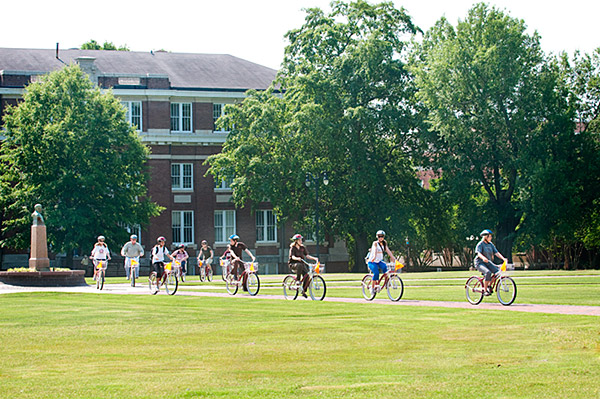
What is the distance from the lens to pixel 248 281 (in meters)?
27.3

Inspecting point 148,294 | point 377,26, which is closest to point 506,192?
point 377,26

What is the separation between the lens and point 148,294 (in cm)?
2892

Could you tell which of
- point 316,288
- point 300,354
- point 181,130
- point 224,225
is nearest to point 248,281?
point 316,288

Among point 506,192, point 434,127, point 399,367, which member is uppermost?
point 434,127

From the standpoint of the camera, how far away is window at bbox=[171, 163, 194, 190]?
64.2 meters

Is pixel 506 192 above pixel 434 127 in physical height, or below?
below

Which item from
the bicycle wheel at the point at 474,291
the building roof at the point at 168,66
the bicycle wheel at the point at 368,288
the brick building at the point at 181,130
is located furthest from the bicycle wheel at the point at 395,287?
the building roof at the point at 168,66

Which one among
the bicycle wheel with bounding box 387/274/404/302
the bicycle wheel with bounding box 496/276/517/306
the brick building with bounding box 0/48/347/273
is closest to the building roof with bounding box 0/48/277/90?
the brick building with bounding box 0/48/347/273

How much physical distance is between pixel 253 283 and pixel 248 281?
161 millimetres

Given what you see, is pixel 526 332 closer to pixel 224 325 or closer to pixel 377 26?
pixel 224 325

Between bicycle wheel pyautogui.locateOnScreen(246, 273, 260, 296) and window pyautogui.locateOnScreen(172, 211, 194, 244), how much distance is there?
37.3 m

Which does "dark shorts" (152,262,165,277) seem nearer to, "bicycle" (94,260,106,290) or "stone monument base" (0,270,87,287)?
"bicycle" (94,260,106,290)

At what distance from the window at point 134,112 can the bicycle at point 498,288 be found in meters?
43.8

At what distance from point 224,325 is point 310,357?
5034 mm
